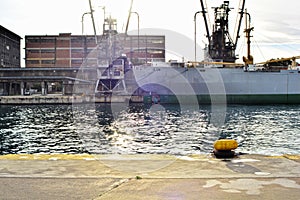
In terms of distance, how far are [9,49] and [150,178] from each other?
301 ft

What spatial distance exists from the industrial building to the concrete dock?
82397 mm

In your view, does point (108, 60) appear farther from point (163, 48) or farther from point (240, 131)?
point (240, 131)

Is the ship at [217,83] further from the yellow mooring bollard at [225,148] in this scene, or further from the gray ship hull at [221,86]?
the yellow mooring bollard at [225,148]

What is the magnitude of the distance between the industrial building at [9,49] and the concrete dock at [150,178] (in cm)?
8240

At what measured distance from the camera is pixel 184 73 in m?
58.4

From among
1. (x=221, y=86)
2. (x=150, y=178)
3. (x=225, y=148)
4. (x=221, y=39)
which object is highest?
(x=221, y=39)

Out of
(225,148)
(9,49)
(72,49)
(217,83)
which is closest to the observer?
(225,148)

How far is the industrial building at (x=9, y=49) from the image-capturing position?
83.8 metres

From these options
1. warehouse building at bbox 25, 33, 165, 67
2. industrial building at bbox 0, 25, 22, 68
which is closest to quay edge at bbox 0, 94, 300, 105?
industrial building at bbox 0, 25, 22, 68

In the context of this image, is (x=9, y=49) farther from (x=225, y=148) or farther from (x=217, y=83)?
(x=225, y=148)

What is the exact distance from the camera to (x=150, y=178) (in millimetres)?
5754

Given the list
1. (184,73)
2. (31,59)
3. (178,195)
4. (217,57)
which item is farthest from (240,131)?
(31,59)

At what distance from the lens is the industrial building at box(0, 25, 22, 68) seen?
8375 centimetres

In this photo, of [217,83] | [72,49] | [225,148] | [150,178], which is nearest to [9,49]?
[72,49]
